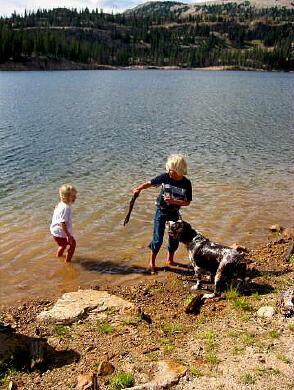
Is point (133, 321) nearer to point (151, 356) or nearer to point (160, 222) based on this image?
point (151, 356)

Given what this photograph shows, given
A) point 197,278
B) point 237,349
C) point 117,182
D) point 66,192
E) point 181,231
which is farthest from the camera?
point 117,182

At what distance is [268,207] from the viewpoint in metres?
15.5

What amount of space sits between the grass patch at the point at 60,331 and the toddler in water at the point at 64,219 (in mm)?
3328

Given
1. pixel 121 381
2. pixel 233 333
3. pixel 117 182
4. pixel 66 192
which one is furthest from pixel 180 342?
pixel 117 182

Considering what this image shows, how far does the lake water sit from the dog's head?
1850mm

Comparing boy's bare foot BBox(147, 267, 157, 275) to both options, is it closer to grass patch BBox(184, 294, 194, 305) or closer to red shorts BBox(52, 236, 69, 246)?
grass patch BBox(184, 294, 194, 305)

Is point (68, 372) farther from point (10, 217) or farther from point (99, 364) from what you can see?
point (10, 217)

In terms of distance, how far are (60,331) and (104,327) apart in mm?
752

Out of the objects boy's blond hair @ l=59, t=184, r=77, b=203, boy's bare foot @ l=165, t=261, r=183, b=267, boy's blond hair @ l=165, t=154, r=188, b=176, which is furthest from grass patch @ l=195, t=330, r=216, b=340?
boy's blond hair @ l=59, t=184, r=77, b=203

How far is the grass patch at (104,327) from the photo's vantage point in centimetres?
693

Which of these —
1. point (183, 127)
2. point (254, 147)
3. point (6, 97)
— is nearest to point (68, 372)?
point (254, 147)

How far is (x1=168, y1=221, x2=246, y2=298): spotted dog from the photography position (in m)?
7.96

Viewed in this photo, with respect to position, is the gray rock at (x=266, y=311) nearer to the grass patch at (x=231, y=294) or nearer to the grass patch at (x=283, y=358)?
the grass patch at (x=231, y=294)

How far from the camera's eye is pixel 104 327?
277 inches
